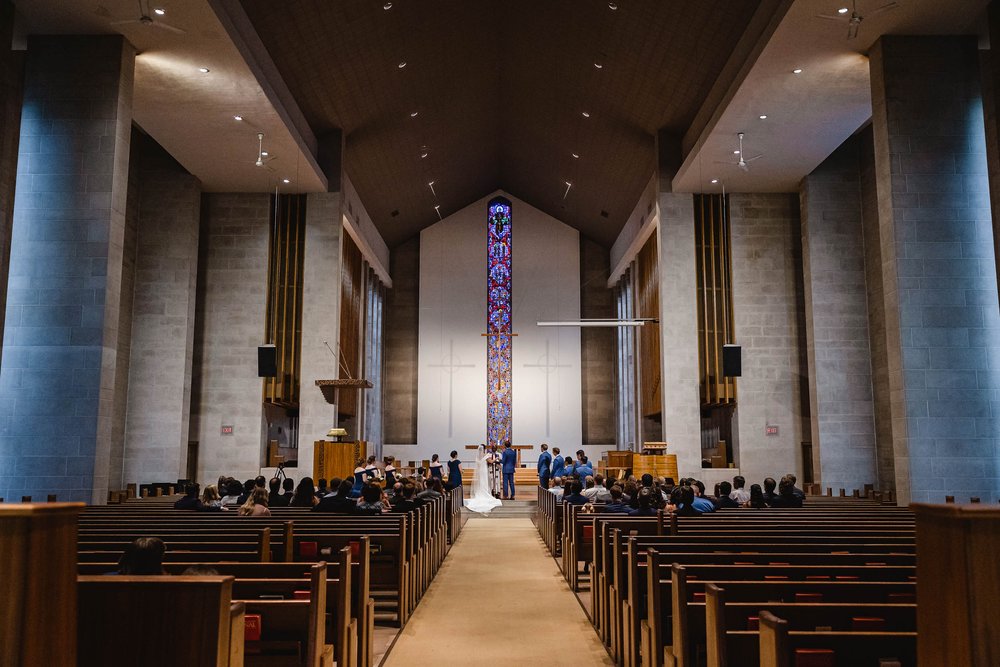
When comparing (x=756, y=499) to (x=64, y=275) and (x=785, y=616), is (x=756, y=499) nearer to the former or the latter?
(x=785, y=616)

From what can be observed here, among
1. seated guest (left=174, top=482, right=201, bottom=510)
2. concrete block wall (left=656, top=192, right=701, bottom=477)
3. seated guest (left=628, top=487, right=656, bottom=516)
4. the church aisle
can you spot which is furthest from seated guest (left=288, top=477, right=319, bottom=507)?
concrete block wall (left=656, top=192, right=701, bottom=477)

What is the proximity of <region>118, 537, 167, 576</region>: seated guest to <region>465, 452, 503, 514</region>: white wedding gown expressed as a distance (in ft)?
39.7

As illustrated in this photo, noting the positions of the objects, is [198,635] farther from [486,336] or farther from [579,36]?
[486,336]

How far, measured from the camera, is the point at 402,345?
72.9 ft

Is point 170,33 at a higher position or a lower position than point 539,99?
lower

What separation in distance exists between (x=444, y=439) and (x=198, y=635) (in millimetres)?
19921

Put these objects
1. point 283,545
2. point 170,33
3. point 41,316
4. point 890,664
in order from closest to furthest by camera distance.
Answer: point 890,664 < point 283,545 < point 41,316 < point 170,33

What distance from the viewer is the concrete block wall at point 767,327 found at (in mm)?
14141

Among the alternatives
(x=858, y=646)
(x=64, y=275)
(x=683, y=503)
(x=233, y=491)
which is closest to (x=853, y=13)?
(x=683, y=503)

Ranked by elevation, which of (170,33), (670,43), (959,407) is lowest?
(959,407)

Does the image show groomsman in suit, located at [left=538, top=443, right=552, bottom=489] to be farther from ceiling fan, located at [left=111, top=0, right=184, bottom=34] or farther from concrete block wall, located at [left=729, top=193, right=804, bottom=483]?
ceiling fan, located at [left=111, top=0, right=184, bottom=34]

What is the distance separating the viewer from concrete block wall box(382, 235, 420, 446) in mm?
21734

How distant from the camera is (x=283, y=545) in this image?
466 centimetres

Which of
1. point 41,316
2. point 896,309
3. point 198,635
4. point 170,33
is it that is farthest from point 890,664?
point 170,33
